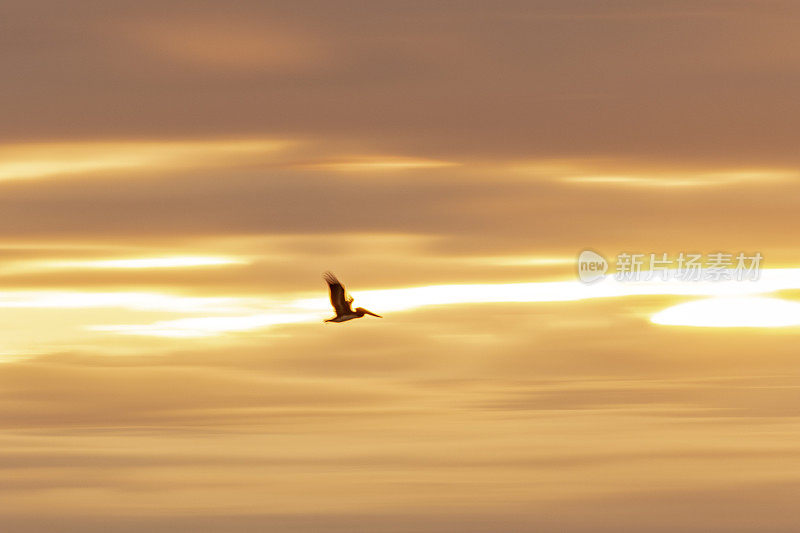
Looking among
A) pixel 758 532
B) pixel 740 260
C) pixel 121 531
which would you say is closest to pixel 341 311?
pixel 740 260

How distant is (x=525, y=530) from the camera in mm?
191500

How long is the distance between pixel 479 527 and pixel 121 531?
4625 cm

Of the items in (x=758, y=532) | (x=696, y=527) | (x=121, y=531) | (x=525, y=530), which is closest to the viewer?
(x=121, y=531)

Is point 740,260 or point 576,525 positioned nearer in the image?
point 740,260

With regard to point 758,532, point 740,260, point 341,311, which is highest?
point 758,532

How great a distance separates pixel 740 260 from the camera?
6800 centimetres

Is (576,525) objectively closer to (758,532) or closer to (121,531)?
(758,532)

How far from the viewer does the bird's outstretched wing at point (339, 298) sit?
6094 cm

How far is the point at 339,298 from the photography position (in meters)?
61.7

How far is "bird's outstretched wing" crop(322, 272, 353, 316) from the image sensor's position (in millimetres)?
60938

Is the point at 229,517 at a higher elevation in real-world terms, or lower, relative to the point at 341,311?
higher

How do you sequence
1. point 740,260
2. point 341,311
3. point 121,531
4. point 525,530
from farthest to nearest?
point 525,530 < point 121,531 < point 740,260 < point 341,311

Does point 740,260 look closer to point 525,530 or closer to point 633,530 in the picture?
point 633,530

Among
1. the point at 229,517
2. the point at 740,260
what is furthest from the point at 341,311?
the point at 229,517
